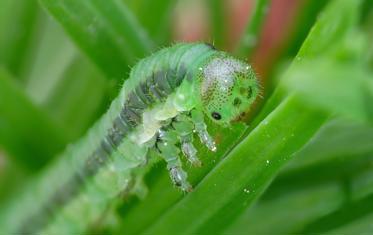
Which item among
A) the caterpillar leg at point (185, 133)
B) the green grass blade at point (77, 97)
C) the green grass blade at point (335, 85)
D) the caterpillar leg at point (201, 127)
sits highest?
the green grass blade at point (335, 85)

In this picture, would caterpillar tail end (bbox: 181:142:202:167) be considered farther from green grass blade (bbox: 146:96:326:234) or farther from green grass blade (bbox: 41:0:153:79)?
green grass blade (bbox: 41:0:153:79)

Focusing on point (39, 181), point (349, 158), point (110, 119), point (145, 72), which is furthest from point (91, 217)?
point (349, 158)

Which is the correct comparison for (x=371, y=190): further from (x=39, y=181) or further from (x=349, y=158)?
(x=39, y=181)

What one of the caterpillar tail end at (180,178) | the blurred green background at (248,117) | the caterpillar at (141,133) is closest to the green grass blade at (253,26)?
the blurred green background at (248,117)

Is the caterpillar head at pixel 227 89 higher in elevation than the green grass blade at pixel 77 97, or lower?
higher

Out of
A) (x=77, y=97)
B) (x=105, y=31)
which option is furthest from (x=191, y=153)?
(x=77, y=97)

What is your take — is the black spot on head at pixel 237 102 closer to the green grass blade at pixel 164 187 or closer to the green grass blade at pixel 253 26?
the green grass blade at pixel 164 187

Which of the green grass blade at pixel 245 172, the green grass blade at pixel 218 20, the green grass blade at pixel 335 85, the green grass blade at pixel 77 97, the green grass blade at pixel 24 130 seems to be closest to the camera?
the green grass blade at pixel 335 85
